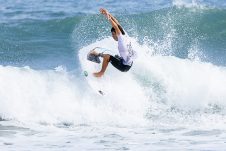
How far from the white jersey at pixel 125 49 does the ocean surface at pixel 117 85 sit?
5.63ft

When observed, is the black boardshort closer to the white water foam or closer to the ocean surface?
the ocean surface

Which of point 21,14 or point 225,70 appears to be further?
point 21,14

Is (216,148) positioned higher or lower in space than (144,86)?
lower

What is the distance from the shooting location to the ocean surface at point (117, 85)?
50.9ft

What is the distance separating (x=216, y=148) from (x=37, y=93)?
650 cm

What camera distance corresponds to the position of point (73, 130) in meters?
16.4

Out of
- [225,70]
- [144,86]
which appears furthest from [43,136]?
[225,70]

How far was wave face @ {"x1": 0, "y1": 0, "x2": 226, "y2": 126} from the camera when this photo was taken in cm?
1797

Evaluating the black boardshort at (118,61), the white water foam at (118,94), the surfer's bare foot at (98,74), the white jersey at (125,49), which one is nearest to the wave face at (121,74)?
the white water foam at (118,94)

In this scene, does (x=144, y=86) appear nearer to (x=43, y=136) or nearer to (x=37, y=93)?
(x=37, y=93)

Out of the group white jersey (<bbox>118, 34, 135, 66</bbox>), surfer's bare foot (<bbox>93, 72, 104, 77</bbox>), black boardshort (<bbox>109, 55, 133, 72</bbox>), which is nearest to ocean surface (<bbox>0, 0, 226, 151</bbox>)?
surfer's bare foot (<bbox>93, 72, 104, 77</bbox>)

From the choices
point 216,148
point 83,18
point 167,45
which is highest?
point 83,18

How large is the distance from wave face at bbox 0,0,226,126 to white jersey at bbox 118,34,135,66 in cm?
209

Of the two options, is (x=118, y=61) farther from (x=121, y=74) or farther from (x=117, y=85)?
(x=121, y=74)
